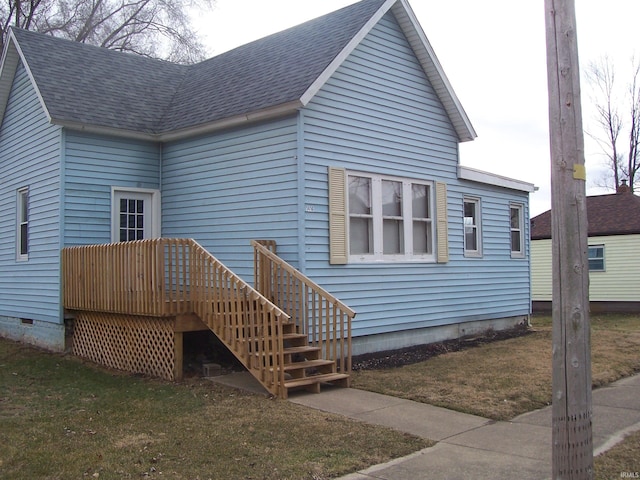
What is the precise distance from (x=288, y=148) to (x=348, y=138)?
4.38 feet

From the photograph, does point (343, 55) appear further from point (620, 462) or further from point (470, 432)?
point (620, 462)

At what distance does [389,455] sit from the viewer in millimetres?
6039

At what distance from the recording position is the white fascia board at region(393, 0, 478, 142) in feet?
41.4

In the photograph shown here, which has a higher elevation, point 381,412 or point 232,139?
point 232,139

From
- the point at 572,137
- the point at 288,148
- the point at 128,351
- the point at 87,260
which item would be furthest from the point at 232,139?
the point at 572,137

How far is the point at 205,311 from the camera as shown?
9.48 metres

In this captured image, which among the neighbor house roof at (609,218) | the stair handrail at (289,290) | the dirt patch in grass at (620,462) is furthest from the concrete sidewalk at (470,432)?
the neighbor house roof at (609,218)

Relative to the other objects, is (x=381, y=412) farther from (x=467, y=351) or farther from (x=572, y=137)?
(x=467, y=351)

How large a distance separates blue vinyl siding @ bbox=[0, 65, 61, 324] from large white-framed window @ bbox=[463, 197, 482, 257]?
874 cm

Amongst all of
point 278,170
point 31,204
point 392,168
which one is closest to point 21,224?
point 31,204

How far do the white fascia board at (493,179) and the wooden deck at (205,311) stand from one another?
16.8 ft

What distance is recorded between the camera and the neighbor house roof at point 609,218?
2525 centimetres

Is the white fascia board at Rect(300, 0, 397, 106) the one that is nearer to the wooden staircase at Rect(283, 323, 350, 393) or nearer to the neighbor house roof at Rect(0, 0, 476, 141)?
the neighbor house roof at Rect(0, 0, 476, 141)

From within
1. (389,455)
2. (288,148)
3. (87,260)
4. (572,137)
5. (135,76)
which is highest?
(135,76)
